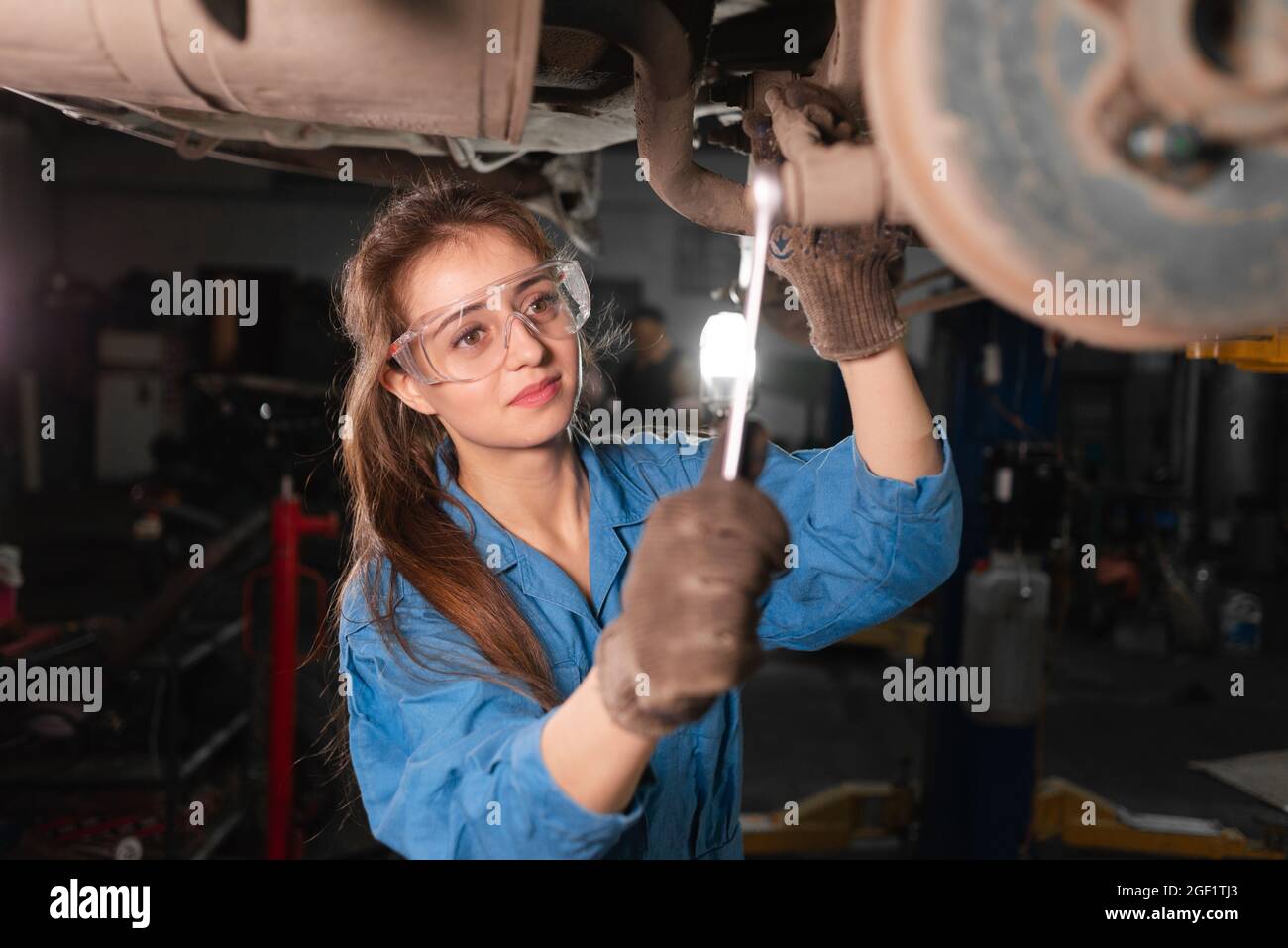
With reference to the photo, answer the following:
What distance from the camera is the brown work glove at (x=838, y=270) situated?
35.1 inches

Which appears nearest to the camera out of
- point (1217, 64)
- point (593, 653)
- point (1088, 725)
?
point (1217, 64)

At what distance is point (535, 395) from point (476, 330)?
11 cm

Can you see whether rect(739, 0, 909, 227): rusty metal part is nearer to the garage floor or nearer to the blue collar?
the blue collar

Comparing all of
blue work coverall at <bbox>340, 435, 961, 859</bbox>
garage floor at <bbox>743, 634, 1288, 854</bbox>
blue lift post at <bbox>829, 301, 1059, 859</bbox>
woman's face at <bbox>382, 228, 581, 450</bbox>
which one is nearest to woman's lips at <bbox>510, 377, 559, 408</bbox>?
woman's face at <bbox>382, 228, 581, 450</bbox>

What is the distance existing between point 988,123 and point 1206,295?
0.49 ft

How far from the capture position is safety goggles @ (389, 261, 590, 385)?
3.73ft

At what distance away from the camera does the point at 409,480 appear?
4.14 ft

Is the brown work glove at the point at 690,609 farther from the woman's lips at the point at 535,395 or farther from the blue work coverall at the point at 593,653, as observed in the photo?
the woman's lips at the point at 535,395

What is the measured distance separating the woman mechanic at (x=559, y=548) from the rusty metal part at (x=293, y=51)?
27 centimetres

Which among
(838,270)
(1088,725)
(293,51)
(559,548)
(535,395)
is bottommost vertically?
(1088,725)

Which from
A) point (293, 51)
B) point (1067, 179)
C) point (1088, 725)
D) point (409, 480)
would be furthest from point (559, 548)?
point (1088, 725)

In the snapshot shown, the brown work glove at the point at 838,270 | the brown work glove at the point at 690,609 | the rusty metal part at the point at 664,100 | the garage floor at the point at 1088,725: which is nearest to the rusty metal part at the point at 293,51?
the rusty metal part at the point at 664,100

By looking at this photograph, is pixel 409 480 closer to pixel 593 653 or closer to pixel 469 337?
pixel 469 337
